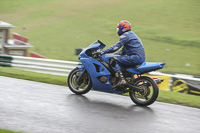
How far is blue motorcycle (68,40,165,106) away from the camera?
7691 mm

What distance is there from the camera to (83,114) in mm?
6371

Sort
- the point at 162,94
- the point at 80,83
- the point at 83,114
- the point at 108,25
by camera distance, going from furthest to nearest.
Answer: the point at 108,25, the point at 162,94, the point at 80,83, the point at 83,114

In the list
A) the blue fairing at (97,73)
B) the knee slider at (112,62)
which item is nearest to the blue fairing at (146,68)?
the knee slider at (112,62)

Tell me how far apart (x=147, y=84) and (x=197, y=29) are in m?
47.9

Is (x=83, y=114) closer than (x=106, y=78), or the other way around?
(x=83, y=114)

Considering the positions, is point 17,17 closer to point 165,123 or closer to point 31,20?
point 31,20

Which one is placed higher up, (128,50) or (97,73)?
(128,50)

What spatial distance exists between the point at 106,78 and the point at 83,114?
1.90 meters

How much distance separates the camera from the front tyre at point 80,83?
840 centimetres

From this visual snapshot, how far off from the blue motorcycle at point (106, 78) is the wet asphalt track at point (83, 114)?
252 mm

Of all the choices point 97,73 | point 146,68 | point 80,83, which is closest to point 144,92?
point 146,68

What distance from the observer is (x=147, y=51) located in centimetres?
4078

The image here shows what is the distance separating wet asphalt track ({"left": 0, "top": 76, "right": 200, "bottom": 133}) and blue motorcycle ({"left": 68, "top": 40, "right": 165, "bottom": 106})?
0.25 metres

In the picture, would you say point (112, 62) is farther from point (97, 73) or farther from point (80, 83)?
point (80, 83)
